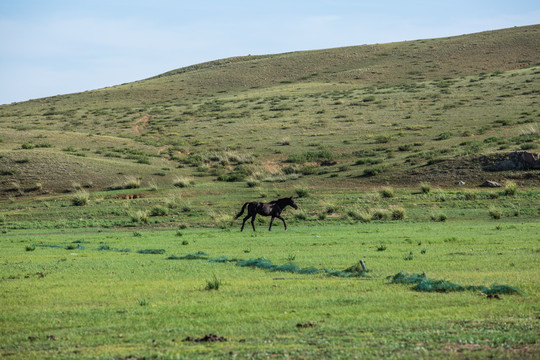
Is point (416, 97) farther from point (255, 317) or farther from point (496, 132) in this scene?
point (255, 317)

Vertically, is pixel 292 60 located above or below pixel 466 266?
above

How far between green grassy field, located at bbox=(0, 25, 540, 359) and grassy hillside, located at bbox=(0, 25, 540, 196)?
341 mm

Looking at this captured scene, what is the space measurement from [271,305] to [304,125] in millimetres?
60742

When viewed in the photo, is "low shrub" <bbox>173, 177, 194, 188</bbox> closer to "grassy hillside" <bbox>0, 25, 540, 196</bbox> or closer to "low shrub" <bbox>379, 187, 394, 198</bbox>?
"grassy hillside" <bbox>0, 25, 540, 196</bbox>

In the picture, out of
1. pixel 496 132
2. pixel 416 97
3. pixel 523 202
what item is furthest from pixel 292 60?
pixel 523 202

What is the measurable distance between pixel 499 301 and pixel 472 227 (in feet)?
56.4

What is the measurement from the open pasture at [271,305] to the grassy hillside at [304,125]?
26.8 m

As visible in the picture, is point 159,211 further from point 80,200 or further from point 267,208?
point 267,208

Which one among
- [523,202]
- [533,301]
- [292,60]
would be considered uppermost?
[292,60]

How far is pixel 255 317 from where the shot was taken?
10.3m

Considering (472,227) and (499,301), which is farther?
(472,227)

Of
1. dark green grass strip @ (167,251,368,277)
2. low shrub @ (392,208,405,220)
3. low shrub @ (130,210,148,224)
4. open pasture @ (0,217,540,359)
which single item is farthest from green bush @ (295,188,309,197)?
dark green grass strip @ (167,251,368,277)

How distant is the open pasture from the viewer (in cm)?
840

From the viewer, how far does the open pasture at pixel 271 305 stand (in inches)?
331
